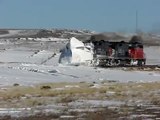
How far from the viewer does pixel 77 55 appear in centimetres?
7312

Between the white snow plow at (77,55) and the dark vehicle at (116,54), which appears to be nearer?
the white snow plow at (77,55)

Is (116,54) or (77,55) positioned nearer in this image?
(77,55)

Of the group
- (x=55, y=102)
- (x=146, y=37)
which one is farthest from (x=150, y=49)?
(x=55, y=102)

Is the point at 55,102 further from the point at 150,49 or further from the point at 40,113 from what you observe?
the point at 150,49

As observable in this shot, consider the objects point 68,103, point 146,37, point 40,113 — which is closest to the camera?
point 40,113

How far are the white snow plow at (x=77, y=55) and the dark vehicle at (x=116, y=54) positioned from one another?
2.96 feet

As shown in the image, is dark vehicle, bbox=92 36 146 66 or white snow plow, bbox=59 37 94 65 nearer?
white snow plow, bbox=59 37 94 65

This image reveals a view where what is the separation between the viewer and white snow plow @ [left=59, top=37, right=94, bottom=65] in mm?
72000

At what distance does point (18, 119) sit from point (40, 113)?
1872 mm

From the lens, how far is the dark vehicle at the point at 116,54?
238ft

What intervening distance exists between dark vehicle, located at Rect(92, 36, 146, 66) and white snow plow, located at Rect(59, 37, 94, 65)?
0.90 m

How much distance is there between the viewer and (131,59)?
74062 mm

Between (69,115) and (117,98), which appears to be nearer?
(69,115)

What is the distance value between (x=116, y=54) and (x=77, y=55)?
5026mm
